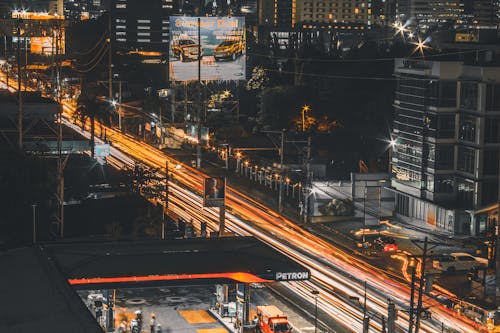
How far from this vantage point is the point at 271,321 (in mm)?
40844

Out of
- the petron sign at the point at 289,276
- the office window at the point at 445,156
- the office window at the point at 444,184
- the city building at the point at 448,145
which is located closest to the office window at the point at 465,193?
the city building at the point at 448,145

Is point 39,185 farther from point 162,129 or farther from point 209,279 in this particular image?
point 162,129

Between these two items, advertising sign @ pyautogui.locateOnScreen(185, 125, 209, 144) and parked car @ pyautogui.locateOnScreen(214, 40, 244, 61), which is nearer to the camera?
parked car @ pyautogui.locateOnScreen(214, 40, 244, 61)

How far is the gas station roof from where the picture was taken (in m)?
33.9

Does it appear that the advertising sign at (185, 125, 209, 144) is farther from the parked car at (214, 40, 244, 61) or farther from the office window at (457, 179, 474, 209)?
the office window at (457, 179, 474, 209)

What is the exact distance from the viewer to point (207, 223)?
6038 cm

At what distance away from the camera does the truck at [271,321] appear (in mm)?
40625

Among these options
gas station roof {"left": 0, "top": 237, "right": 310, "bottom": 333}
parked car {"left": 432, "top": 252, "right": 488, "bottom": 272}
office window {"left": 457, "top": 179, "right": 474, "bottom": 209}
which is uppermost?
gas station roof {"left": 0, "top": 237, "right": 310, "bottom": 333}

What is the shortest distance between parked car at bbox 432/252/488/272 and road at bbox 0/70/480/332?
1887 millimetres

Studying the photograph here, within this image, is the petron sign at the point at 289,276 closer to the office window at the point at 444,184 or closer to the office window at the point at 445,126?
the office window at the point at 444,184

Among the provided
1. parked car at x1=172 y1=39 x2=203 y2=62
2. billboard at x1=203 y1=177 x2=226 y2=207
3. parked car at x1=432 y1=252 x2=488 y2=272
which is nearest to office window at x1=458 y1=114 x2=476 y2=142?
parked car at x1=432 y1=252 x2=488 y2=272

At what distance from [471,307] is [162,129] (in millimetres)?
52042

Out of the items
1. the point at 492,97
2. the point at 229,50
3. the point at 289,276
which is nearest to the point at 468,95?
the point at 492,97

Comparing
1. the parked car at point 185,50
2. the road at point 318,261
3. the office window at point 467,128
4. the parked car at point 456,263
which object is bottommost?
the parked car at point 456,263
